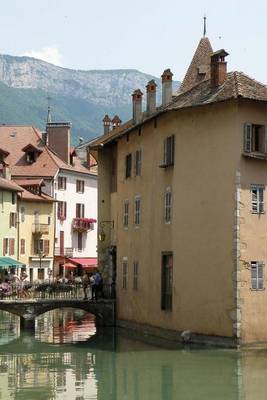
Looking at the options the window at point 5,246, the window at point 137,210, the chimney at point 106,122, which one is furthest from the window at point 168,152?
the window at point 5,246

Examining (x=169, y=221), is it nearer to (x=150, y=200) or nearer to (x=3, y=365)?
(x=150, y=200)

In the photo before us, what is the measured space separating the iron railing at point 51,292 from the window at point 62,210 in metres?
30.6

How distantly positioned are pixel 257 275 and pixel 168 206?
21.6ft

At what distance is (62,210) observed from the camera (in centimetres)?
8562

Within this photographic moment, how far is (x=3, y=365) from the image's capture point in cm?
3556

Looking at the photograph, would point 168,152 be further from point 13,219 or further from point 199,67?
point 13,219

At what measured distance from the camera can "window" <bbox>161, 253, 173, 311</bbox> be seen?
41344 millimetres

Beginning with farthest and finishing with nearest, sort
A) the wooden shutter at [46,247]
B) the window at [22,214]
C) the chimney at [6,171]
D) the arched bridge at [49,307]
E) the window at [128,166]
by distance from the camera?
1. the wooden shutter at [46,247]
2. the window at [22,214]
3. the chimney at [6,171]
4. the window at [128,166]
5. the arched bridge at [49,307]

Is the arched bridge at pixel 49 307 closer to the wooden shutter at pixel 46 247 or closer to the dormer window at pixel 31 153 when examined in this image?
the wooden shutter at pixel 46 247

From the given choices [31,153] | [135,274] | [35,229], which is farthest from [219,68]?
[31,153]

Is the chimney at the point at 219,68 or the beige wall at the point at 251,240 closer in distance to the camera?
the beige wall at the point at 251,240

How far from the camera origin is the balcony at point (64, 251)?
278ft

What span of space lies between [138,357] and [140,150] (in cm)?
1392

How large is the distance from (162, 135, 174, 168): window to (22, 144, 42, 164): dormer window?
135 ft
